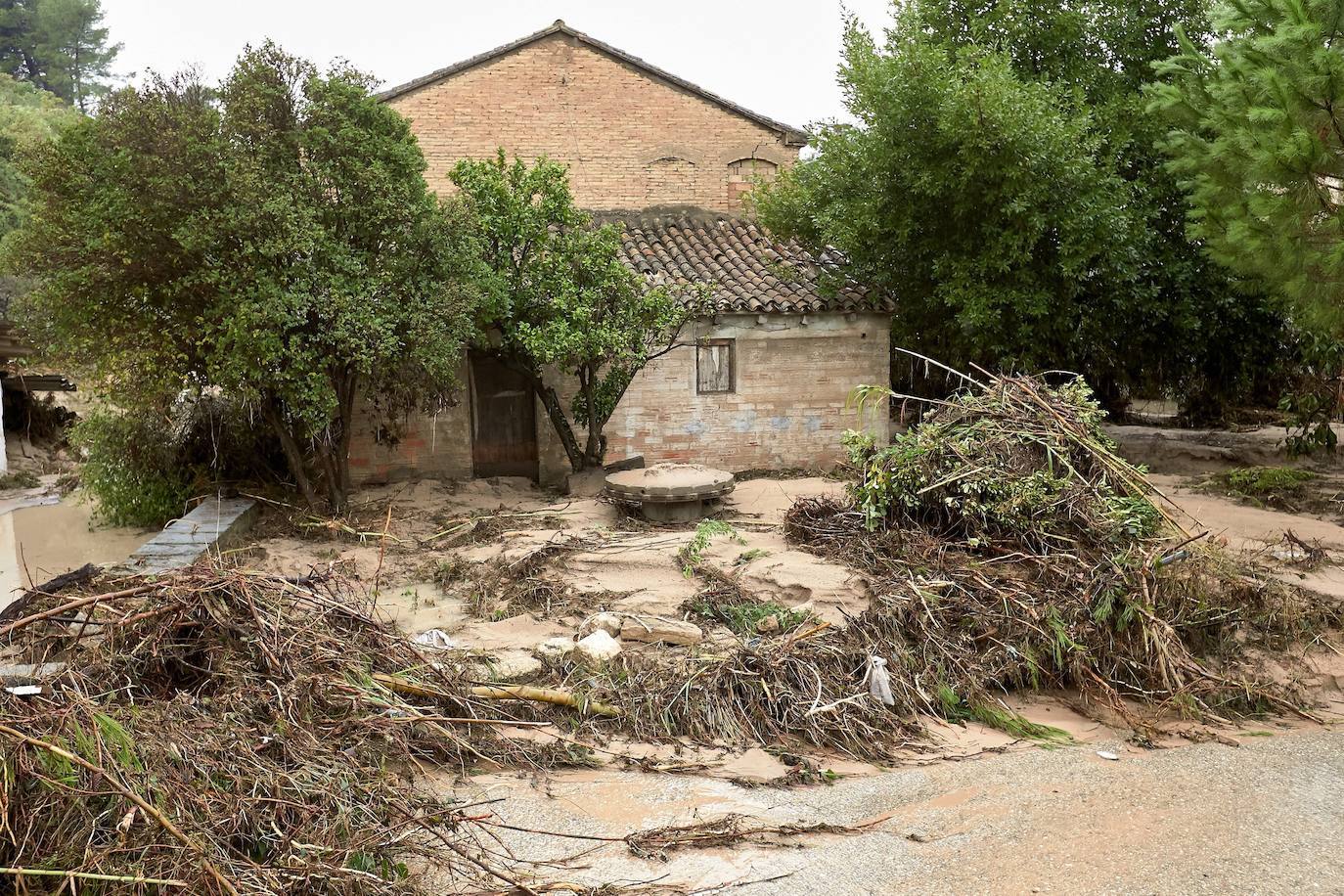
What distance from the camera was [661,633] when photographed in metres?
8.82

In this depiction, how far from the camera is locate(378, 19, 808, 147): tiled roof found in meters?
18.2

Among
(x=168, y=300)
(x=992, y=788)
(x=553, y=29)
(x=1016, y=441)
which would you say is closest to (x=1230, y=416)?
(x=1016, y=441)

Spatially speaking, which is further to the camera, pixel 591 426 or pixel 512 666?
pixel 591 426

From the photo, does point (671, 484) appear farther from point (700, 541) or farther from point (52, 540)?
point (52, 540)

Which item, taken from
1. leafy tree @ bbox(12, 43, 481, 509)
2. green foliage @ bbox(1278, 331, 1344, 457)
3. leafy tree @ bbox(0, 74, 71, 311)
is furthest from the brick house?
leafy tree @ bbox(0, 74, 71, 311)

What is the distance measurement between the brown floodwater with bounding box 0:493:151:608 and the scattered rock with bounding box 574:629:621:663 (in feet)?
22.6

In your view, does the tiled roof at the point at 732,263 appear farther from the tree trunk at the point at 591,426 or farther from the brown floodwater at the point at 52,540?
the brown floodwater at the point at 52,540

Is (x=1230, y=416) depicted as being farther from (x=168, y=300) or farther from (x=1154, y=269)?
(x=168, y=300)

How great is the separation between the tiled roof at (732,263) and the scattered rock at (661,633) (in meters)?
8.01

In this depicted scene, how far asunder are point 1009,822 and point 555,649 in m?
3.65

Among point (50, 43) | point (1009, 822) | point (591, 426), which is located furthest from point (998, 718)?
point (50, 43)

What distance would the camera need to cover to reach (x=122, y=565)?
10055 millimetres

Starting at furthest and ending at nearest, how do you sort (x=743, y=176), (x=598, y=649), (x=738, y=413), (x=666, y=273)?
(x=743, y=176) → (x=666, y=273) → (x=738, y=413) → (x=598, y=649)

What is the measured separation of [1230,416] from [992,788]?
17650 millimetres
